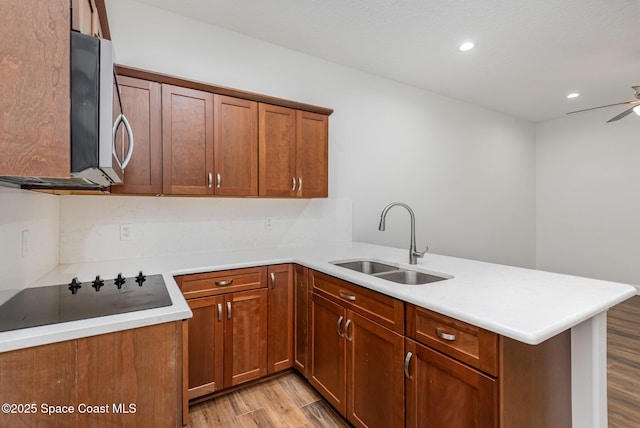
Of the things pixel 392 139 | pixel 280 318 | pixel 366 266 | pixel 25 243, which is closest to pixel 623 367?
pixel 366 266

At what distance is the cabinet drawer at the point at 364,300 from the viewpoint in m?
1.42

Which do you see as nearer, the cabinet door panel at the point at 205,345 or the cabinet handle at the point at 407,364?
the cabinet handle at the point at 407,364

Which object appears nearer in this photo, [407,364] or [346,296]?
[407,364]

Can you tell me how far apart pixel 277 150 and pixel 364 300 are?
53.1 inches

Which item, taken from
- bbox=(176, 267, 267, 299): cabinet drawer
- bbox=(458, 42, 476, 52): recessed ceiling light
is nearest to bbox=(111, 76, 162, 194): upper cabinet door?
bbox=(176, 267, 267, 299): cabinet drawer

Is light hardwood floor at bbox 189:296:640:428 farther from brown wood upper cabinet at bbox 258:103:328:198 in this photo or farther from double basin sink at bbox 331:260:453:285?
brown wood upper cabinet at bbox 258:103:328:198

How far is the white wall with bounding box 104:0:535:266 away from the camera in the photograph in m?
2.38

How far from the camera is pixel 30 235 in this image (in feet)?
4.99

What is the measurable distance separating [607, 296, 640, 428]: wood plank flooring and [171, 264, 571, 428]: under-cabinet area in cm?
103

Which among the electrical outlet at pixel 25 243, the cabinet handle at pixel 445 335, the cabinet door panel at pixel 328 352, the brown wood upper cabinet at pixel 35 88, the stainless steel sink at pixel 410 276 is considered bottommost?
the cabinet door panel at pixel 328 352

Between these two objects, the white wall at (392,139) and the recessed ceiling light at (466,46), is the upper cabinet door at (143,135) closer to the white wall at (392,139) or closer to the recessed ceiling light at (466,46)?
the white wall at (392,139)

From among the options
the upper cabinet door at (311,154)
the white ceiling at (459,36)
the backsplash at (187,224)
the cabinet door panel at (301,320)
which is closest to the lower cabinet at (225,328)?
the cabinet door panel at (301,320)

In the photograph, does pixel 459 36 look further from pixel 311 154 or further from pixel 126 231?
pixel 126 231

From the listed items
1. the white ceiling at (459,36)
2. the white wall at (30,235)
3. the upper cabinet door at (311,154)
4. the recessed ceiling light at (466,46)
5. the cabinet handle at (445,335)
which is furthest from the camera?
the recessed ceiling light at (466,46)
